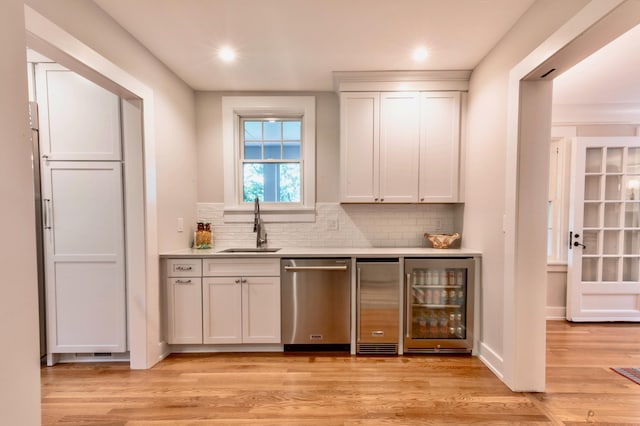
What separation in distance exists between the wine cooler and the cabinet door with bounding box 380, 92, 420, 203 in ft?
2.37

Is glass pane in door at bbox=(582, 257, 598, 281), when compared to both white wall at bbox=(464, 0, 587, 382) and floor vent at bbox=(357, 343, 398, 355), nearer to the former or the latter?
white wall at bbox=(464, 0, 587, 382)

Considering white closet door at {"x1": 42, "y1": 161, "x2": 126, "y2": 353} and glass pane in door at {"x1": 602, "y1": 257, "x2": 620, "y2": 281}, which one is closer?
white closet door at {"x1": 42, "y1": 161, "x2": 126, "y2": 353}

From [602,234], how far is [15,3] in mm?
5148

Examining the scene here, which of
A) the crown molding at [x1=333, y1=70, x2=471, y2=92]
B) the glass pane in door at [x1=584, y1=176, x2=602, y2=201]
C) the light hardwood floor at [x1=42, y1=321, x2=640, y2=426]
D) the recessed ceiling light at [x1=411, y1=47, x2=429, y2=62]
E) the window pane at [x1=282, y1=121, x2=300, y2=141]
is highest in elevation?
the recessed ceiling light at [x1=411, y1=47, x2=429, y2=62]

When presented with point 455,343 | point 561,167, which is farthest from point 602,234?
point 455,343

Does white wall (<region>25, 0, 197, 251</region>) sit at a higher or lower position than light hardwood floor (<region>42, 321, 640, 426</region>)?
higher

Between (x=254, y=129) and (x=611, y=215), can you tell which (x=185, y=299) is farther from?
(x=611, y=215)

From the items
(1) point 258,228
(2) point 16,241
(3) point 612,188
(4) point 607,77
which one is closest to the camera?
(2) point 16,241

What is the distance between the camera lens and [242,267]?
8.65ft

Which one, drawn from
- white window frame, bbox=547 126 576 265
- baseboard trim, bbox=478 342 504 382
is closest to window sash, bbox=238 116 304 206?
baseboard trim, bbox=478 342 504 382

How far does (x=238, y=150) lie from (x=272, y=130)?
1.50 feet

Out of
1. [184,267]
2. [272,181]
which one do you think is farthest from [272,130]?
[184,267]

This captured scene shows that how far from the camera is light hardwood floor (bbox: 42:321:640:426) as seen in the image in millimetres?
1830

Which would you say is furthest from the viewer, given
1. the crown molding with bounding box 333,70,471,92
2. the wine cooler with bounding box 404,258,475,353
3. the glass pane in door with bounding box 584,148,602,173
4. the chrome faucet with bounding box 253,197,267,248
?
the glass pane in door with bounding box 584,148,602,173
